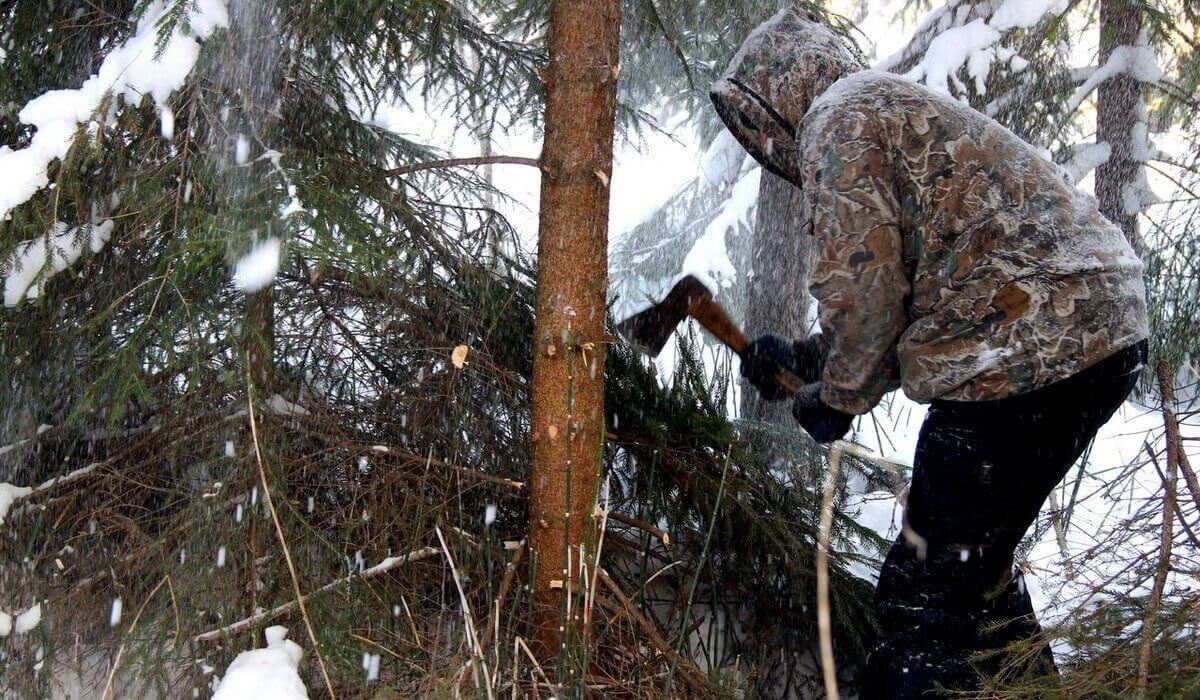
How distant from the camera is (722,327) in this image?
10.1ft

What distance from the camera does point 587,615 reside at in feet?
7.73

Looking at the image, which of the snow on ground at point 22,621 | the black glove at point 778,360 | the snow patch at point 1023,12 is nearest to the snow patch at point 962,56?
the snow patch at point 1023,12

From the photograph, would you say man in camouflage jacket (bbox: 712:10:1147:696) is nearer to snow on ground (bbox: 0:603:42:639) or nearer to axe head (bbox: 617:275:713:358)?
axe head (bbox: 617:275:713:358)

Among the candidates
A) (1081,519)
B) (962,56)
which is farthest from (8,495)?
(962,56)

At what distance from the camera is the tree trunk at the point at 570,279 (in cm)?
269

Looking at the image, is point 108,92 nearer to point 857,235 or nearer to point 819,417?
point 857,235

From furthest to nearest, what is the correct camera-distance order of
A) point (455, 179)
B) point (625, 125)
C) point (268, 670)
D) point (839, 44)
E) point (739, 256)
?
point (739, 256), point (625, 125), point (455, 179), point (839, 44), point (268, 670)

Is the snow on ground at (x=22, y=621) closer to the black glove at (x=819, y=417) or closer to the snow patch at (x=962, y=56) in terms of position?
the black glove at (x=819, y=417)

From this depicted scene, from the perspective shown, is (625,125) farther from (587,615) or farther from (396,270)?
(587,615)

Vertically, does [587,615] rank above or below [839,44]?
below

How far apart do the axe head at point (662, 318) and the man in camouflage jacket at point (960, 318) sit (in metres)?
0.54

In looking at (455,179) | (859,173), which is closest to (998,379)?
(859,173)

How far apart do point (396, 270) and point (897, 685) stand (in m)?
2.03

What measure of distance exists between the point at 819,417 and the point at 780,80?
1081mm
